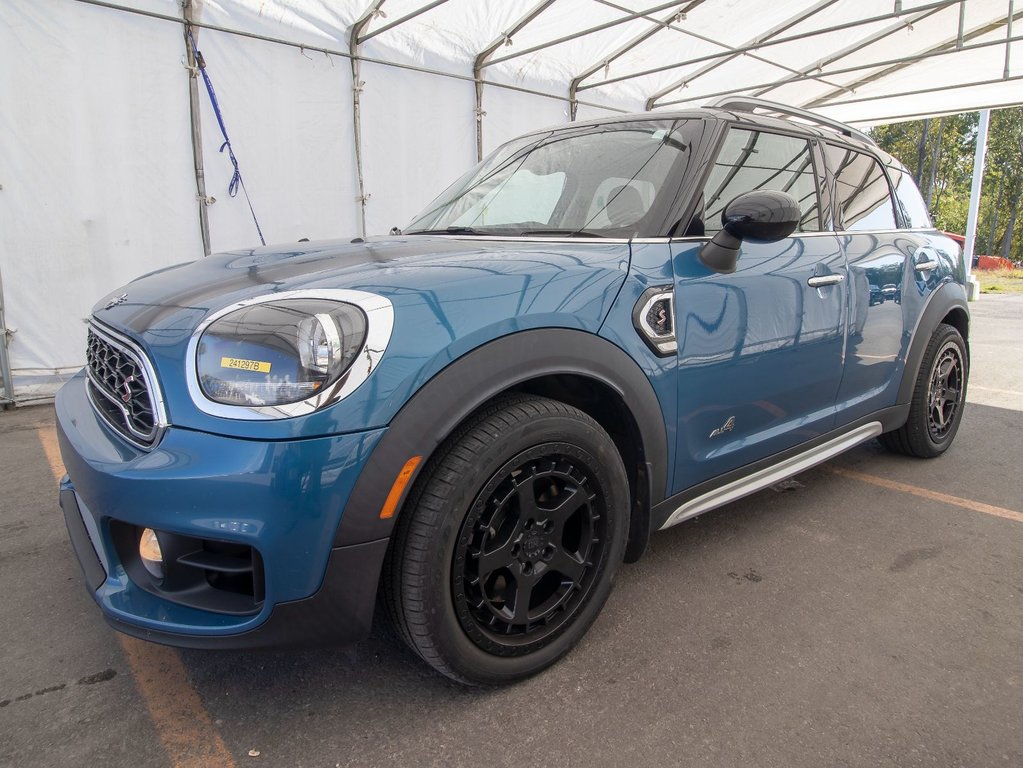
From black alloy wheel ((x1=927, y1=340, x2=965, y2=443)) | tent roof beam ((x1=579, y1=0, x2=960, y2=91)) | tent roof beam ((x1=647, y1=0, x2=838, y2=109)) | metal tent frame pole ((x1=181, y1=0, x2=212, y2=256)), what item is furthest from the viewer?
tent roof beam ((x1=647, y1=0, x2=838, y2=109))

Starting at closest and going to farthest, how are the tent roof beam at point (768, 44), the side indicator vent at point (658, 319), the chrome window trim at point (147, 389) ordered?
1. the chrome window trim at point (147, 389)
2. the side indicator vent at point (658, 319)
3. the tent roof beam at point (768, 44)

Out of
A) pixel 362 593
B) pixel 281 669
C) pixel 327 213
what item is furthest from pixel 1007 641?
pixel 327 213

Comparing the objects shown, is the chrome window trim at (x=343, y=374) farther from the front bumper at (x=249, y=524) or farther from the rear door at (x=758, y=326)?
the rear door at (x=758, y=326)

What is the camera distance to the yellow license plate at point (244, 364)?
144cm

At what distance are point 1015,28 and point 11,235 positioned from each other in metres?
10.5

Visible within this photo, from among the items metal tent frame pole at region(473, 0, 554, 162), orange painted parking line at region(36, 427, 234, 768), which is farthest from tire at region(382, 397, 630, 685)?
metal tent frame pole at region(473, 0, 554, 162)

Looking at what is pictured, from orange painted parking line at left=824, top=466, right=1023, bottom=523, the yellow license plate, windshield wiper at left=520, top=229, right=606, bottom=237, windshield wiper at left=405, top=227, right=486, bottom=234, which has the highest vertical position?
windshield wiper at left=405, top=227, right=486, bottom=234

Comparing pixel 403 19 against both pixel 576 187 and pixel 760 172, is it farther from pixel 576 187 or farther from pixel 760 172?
pixel 760 172

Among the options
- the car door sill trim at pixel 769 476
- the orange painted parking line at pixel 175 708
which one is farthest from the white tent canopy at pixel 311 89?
the car door sill trim at pixel 769 476

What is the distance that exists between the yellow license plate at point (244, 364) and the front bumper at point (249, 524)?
156mm

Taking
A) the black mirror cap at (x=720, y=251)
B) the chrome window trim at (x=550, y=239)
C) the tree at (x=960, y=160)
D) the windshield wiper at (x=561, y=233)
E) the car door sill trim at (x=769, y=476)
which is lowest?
the car door sill trim at (x=769, y=476)

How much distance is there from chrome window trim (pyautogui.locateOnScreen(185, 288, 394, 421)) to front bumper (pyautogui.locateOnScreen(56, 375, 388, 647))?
0.21 ft

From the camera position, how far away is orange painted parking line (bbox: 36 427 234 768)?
62.2 inches

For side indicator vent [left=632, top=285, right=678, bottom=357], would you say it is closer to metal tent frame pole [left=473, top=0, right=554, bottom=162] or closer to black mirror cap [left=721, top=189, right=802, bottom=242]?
black mirror cap [left=721, top=189, right=802, bottom=242]
